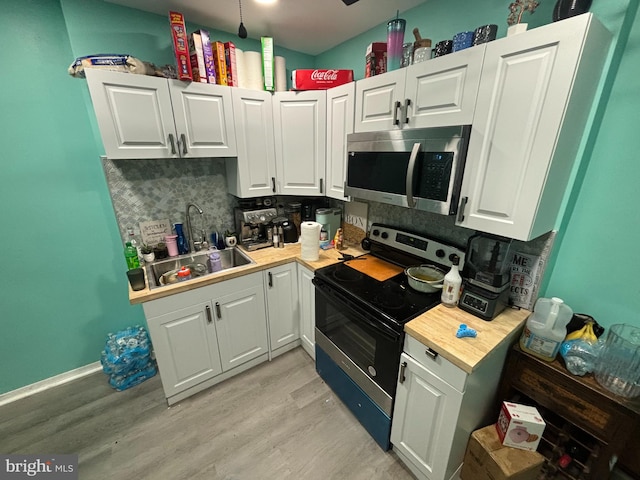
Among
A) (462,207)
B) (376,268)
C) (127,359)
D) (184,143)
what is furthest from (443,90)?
(127,359)

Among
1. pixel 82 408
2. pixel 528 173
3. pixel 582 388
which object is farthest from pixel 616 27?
pixel 82 408

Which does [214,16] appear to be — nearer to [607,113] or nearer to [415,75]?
[415,75]

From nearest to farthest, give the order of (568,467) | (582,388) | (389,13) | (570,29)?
1. (570,29)
2. (582,388)
3. (568,467)
4. (389,13)

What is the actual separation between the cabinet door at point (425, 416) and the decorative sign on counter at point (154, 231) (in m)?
1.94

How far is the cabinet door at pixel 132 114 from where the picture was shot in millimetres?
1449

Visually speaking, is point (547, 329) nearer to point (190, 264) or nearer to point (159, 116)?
point (190, 264)

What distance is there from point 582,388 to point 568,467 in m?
0.53

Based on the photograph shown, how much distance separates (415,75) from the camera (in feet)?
4.40

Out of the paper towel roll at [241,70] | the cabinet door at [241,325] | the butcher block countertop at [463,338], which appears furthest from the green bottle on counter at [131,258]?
the butcher block countertop at [463,338]

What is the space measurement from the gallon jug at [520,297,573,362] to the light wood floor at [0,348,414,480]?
3.23 feet

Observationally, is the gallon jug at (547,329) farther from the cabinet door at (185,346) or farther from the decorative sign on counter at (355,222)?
the cabinet door at (185,346)

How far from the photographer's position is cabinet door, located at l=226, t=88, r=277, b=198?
6.21ft

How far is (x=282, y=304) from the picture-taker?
7.02 feet

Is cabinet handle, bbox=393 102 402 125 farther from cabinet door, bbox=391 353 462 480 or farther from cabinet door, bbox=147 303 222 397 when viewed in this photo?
cabinet door, bbox=147 303 222 397
